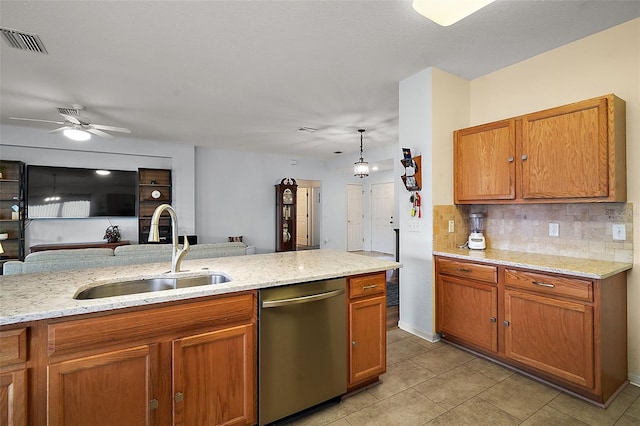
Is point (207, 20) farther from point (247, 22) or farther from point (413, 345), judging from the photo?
point (413, 345)

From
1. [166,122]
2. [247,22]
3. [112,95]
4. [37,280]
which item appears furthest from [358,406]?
[166,122]

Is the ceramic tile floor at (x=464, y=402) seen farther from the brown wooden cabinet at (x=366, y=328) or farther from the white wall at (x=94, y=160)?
the white wall at (x=94, y=160)

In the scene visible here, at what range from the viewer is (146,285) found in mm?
1845

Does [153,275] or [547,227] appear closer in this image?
[153,275]

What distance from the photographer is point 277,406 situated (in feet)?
5.70

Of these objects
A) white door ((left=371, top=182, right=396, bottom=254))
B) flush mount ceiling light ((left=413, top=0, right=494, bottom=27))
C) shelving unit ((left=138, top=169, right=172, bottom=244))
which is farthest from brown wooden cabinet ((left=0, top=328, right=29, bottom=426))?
white door ((left=371, top=182, right=396, bottom=254))

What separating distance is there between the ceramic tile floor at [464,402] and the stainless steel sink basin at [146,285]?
0.98 metres

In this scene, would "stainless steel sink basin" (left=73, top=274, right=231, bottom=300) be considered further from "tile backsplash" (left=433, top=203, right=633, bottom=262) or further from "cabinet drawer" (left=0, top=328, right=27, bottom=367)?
"tile backsplash" (left=433, top=203, right=633, bottom=262)

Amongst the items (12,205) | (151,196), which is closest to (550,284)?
(151,196)

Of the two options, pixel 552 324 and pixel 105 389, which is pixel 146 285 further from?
pixel 552 324

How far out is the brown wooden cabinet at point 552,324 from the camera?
6.35ft

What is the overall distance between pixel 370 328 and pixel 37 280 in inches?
79.1

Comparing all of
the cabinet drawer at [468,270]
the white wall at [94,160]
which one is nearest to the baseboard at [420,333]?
the cabinet drawer at [468,270]

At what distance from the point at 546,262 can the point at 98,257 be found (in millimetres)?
3679
